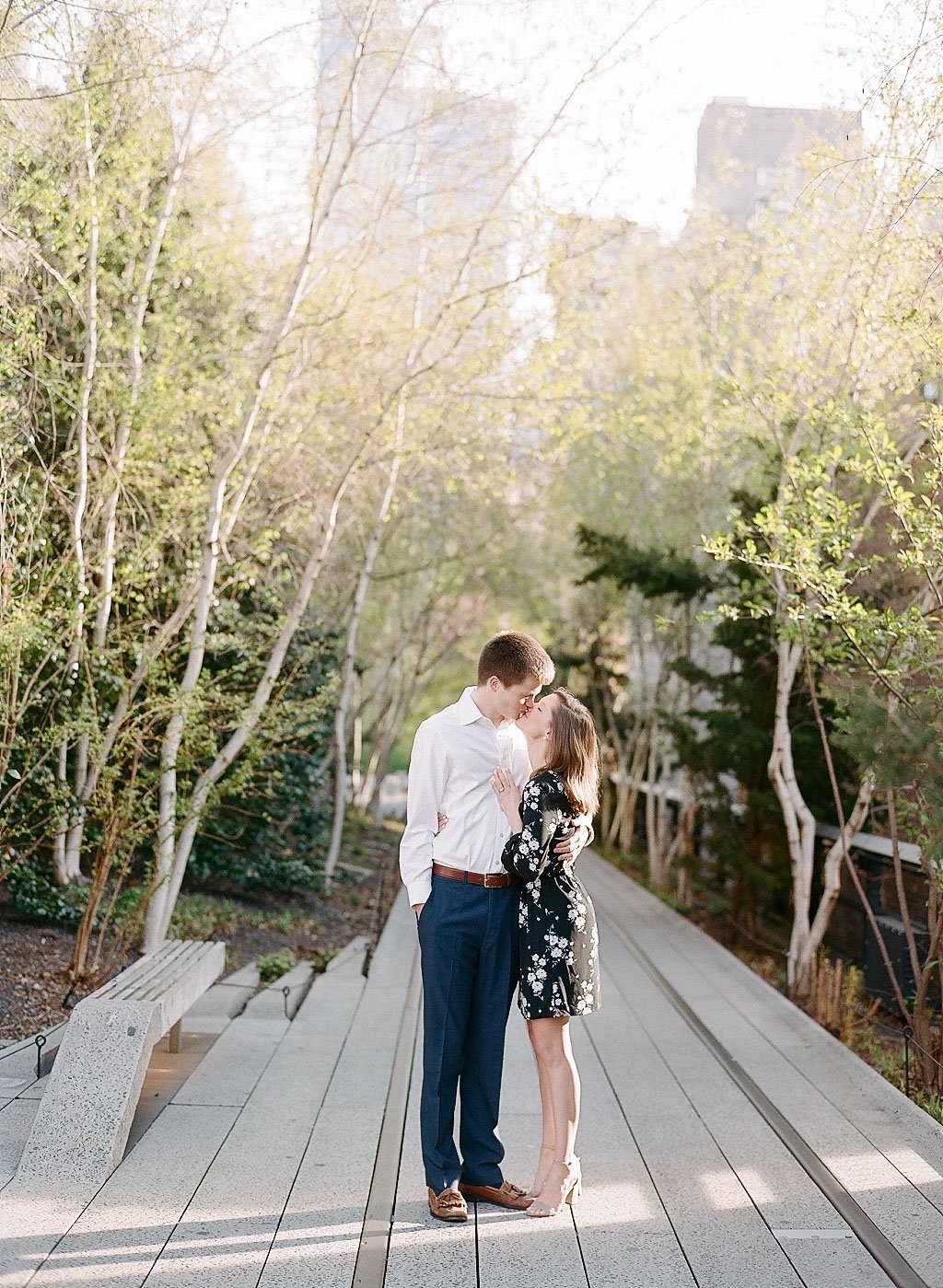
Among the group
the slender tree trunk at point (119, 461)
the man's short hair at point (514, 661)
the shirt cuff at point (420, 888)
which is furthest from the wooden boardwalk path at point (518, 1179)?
the slender tree trunk at point (119, 461)

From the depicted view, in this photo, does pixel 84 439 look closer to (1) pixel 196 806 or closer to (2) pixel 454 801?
(1) pixel 196 806

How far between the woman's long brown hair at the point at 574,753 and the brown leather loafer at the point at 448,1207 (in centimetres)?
133

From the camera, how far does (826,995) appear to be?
29.6 feet

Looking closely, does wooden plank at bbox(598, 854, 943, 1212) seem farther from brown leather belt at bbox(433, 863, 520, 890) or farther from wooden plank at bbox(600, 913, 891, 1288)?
brown leather belt at bbox(433, 863, 520, 890)

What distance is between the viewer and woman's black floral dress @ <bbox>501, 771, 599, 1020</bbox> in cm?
439

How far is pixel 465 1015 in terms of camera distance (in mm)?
4523

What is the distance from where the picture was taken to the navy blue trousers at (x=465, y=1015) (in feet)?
14.6

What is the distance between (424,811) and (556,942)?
2.05 feet

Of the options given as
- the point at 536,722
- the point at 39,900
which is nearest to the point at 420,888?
the point at 536,722

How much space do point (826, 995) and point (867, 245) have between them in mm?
4827

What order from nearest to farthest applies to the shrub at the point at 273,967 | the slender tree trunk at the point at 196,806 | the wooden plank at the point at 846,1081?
the wooden plank at the point at 846,1081, the slender tree trunk at the point at 196,806, the shrub at the point at 273,967

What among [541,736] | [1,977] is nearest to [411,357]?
[1,977]

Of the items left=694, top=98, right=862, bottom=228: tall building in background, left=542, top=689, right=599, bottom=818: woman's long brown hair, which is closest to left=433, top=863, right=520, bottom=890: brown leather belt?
left=542, top=689, right=599, bottom=818: woman's long brown hair

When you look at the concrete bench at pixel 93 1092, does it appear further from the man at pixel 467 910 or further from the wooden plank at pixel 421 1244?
the man at pixel 467 910
